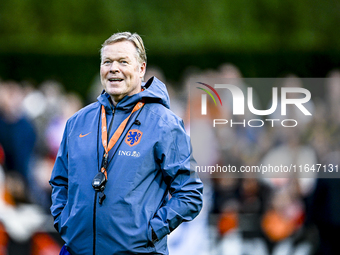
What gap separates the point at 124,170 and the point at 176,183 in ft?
1.23

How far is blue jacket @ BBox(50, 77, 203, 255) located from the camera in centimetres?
318

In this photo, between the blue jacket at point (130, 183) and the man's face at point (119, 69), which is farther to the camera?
the man's face at point (119, 69)

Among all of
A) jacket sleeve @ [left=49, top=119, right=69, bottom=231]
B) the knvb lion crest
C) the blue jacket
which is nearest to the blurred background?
jacket sleeve @ [left=49, top=119, right=69, bottom=231]

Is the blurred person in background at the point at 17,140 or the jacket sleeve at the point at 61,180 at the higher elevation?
the blurred person in background at the point at 17,140

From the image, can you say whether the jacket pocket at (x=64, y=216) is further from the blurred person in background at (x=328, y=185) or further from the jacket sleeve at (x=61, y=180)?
the blurred person in background at (x=328, y=185)

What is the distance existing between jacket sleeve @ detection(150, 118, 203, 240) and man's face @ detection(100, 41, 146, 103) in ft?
1.36

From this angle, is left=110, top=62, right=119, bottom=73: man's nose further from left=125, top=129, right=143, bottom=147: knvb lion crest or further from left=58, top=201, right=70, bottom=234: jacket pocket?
left=58, top=201, right=70, bottom=234: jacket pocket

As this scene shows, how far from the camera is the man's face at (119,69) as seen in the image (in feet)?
11.3

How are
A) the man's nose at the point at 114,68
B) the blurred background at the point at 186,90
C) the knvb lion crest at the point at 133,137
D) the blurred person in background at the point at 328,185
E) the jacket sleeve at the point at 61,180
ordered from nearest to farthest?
1. the knvb lion crest at the point at 133,137
2. the man's nose at the point at 114,68
3. the jacket sleeve at the point at 61,180
4. the blurred person in background at the point at 328,185
5. the blurred background at the point at 186,90

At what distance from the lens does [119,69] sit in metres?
3.44

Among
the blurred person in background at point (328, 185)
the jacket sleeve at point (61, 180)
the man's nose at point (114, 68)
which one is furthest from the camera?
the blurred person in background at point (328, 185)

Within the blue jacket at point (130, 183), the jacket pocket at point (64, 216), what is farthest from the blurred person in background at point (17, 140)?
the blue jacket at point (130, 183)

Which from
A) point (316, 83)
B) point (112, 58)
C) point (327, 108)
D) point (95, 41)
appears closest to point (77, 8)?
point (95, 41)

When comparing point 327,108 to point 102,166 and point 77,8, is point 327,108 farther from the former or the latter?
point 77,8
